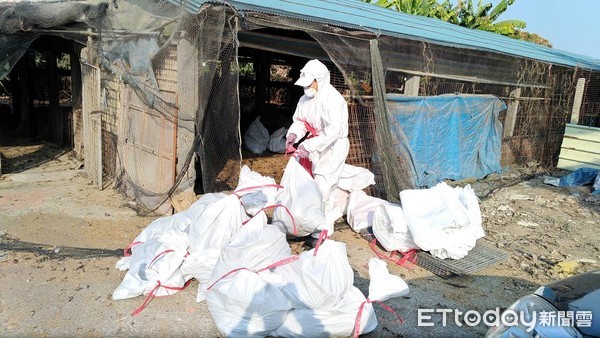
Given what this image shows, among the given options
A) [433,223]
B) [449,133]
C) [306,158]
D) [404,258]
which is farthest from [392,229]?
[449,133]

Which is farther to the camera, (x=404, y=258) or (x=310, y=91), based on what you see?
(x=310, y=91)

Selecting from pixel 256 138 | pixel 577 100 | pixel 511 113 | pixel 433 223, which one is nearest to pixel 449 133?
pixel 511 113

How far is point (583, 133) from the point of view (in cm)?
900

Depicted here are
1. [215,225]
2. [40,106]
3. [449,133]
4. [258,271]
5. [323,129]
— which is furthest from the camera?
[40,106]

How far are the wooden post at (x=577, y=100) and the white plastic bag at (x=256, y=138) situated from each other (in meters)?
7.12

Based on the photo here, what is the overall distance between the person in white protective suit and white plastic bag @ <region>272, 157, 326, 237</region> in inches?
16.2

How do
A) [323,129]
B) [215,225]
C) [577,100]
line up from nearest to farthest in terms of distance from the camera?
[215,225] → [323,129] → [577,100]

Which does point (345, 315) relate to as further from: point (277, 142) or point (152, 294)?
point (277, 142)

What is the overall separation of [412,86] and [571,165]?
4.94 meters

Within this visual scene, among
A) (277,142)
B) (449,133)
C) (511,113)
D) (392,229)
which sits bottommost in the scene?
(392,229)

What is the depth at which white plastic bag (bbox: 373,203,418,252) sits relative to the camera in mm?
4395

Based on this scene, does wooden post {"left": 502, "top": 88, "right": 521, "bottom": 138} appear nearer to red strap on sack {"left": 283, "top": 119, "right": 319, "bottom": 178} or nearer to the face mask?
red strap on sack {"left": 283, "top": 119, "right": 319, "bottom": 178}

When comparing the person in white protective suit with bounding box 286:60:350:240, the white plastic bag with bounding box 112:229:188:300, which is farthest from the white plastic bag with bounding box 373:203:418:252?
the white plastic bag with bounding box 112:229:188:300

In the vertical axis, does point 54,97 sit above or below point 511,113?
below
